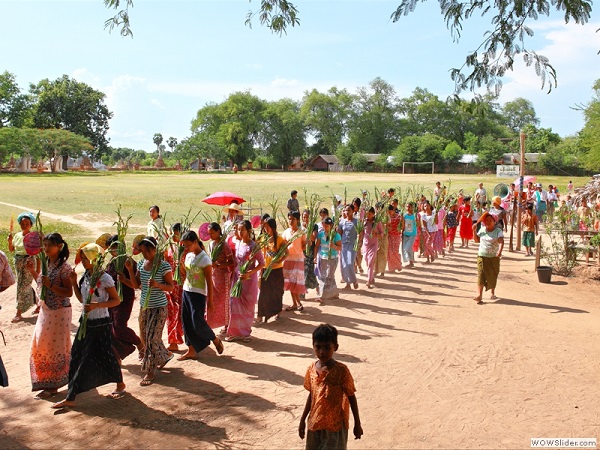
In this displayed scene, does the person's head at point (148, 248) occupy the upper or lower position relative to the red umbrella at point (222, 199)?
lower

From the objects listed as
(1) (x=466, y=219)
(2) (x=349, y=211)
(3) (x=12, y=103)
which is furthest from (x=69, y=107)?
(2) (x=349, y=211)

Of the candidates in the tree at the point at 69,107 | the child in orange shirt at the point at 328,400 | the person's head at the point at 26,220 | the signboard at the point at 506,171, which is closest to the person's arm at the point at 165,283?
the child in orange shirt at the point at 328,400

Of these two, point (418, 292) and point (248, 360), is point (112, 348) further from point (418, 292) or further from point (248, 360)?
point (418, 292)

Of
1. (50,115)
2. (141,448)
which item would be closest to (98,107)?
(50,115)

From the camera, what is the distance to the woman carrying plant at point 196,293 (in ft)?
19.7

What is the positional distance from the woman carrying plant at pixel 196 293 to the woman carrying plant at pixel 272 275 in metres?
1.50

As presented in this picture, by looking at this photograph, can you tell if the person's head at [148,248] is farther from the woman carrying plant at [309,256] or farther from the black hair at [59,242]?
the woman carrying plant at [309,256]

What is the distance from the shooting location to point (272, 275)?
7.64 metres

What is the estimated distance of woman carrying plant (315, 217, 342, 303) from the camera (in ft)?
29.6

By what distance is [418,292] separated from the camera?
10.3m

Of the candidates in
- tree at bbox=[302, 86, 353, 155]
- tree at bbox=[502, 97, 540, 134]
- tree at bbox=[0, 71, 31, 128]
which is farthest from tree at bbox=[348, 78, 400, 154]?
tree at bbox=[0, 71, 31, 128]

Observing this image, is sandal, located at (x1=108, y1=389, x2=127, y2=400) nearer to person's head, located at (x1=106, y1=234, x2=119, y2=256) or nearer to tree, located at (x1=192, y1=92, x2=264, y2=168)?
person's head, located at (x1=106, y1=234, x2=119, y2=256)

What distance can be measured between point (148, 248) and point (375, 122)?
82.8m

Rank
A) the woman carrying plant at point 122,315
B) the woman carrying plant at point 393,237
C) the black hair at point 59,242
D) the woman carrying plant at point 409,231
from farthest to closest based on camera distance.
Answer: the woman carrying plant at point 409,231
the woman carrying plant at point 393,237
the woman carrying plant at point 122,315
the black hair at point 59,242
